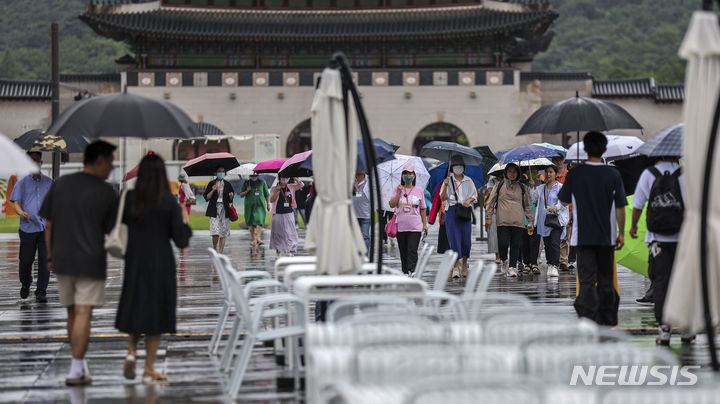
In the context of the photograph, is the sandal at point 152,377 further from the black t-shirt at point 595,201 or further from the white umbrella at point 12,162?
the black t-shirt at point 595,201

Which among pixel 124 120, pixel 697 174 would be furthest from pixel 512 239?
pixel 697 174

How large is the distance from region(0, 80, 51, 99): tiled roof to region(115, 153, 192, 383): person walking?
3937cm

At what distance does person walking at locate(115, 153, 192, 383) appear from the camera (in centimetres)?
764

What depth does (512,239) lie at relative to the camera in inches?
645

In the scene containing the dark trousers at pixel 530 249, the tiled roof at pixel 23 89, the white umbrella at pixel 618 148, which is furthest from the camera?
the tiled roof at pixel 23 89

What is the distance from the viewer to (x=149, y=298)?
7.67 m

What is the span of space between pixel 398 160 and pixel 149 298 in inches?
470

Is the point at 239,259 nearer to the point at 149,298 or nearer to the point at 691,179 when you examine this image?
the point at 149,298

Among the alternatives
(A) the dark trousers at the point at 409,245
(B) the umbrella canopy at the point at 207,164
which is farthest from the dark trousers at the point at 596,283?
(B) the umbrella canopy at the point at 207,164

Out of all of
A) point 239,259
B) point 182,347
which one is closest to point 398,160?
point 239,259

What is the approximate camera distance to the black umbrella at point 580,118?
11758mm

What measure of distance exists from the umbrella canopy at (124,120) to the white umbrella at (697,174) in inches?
156

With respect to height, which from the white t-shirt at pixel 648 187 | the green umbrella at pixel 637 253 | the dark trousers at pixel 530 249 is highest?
the white t-shirt at pixel 648 187

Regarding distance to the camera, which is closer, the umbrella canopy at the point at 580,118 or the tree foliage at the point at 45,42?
the umbrella canopy at the point at 580,118
